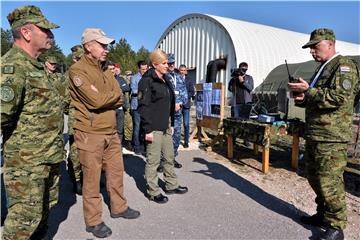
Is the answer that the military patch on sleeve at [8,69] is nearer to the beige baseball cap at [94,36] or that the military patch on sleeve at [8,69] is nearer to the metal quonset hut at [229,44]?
the beige baseball cap at [94,36]

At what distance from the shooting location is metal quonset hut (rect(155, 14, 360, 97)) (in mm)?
17922

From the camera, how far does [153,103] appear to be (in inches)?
157

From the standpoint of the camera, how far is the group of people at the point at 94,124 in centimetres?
230

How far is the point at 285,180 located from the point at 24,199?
13.0 ft

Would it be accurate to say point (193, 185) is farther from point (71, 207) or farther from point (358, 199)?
point (358, 199)

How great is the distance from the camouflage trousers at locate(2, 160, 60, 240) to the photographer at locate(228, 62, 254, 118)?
4.98 m

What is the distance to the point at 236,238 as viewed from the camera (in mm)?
3176

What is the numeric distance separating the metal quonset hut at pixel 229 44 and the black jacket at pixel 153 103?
13928mm

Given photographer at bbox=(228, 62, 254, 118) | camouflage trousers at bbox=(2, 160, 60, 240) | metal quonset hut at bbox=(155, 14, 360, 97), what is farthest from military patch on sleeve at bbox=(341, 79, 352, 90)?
metal quonset hut at bbox=(155, 14, 360, 97)

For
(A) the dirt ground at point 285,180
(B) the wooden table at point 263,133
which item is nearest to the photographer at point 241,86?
(B) the wooden table at point 263,133

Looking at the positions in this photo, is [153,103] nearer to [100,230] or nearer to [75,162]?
[75,162]

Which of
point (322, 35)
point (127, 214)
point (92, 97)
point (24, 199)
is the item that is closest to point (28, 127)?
point (24, 199)

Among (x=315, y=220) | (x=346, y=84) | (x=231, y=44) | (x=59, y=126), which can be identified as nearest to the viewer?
(x=59, y=126)

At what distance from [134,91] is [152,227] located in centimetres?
393
